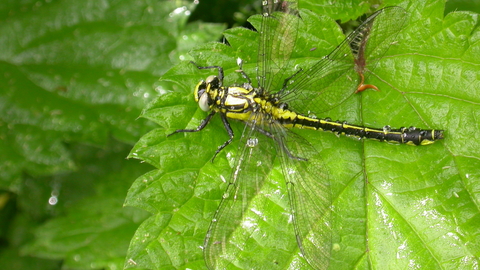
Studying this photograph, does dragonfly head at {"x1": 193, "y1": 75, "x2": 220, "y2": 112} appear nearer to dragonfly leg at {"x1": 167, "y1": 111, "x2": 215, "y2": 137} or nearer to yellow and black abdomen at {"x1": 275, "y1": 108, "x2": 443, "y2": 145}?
dragonfly leg at {"x1": 167, "y1": 111, "x2": 215, "y2": 137}

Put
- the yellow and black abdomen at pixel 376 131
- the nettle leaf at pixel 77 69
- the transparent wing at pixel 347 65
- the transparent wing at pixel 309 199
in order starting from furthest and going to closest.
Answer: the nettle leaf at pixel 77 69 → the transparent wing at pixel 347 65 → the yellow and black abdomen at pixel 376 131 → the transparent wing at pixel 309 199

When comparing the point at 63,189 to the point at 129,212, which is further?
the point at 63,189

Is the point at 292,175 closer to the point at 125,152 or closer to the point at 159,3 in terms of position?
the point at 125,152

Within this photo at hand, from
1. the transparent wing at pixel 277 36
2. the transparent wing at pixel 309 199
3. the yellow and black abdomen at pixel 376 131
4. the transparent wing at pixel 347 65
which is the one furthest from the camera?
the transparent wing at pixel 277 36

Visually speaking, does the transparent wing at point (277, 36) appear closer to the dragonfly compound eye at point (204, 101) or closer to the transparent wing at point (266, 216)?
the dragonfly compound eye at point (204, 101)

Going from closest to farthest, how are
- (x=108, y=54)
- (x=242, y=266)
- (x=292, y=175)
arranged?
(x=242, y=266), (x=292, y=175), (x=108, y=54)

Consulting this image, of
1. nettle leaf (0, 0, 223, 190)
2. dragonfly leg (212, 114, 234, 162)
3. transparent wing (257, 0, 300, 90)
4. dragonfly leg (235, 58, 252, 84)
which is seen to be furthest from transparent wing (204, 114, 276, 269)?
nettle leaf (0, 0, 223, 190)

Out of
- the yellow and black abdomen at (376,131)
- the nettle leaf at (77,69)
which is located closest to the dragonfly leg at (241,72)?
the yellow and black abdomen at (376,131)

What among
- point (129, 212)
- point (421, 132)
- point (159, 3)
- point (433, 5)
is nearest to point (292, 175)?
point (421, 132)

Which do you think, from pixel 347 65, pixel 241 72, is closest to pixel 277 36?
pixel 241 72
